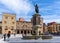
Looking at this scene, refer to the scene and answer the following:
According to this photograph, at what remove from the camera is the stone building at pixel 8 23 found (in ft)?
320

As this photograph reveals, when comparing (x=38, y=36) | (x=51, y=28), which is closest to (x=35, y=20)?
(x=38, y=36)

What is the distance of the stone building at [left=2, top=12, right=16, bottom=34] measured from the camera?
320 ft

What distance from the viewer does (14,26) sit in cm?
10156

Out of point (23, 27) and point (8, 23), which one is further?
point (23, 27)

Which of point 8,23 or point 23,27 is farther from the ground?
point 8,23

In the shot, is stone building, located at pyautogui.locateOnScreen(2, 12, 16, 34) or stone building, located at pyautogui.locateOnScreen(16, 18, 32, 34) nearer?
stone building, located at pyautogui.locateOnScreen(2, 12, 16, 34)

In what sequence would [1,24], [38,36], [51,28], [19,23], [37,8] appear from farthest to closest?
[51,28]
[19,23]
[1,24]
[37,8]
[38,36]

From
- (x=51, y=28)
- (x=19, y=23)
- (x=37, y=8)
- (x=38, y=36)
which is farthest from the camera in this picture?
(x=51, y=28)

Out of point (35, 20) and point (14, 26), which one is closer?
point (35, 20)

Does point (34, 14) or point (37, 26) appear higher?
point (34, 14)

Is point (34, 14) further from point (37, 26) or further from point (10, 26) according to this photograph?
point (10, 26)

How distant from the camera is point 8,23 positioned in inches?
3957

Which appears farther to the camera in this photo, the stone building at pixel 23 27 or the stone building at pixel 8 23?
the stone building at pixel 23 27

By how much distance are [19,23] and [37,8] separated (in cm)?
7204
